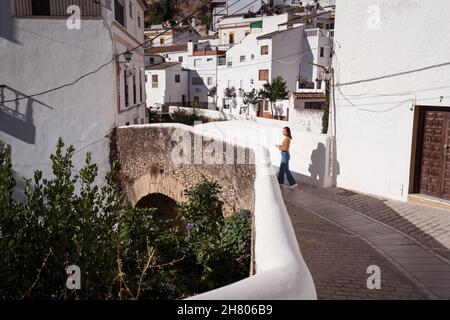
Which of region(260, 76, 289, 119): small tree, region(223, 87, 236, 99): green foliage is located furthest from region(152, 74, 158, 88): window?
region(260, 76, 289, 119): small tree

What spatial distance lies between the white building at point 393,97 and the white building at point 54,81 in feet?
25.1

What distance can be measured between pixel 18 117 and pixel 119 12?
5.41 meters

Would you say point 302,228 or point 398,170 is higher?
point 398,170

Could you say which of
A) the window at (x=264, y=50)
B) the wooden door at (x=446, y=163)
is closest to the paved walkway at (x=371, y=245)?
the wooden door at (x=446, y=163)

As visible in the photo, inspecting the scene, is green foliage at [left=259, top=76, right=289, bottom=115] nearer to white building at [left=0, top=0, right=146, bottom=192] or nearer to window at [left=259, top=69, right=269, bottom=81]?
window at [left=259, top=69, right=269, bottom=81]

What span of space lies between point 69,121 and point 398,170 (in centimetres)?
1050

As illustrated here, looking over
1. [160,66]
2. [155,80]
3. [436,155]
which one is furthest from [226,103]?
[436,155]

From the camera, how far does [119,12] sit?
53.9 feet

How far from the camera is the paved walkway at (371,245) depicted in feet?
18.0

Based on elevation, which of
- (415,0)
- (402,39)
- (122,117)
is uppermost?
(415,0)

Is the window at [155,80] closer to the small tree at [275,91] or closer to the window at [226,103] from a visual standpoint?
the window at [226,103]

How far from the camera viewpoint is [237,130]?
14.4 metres
